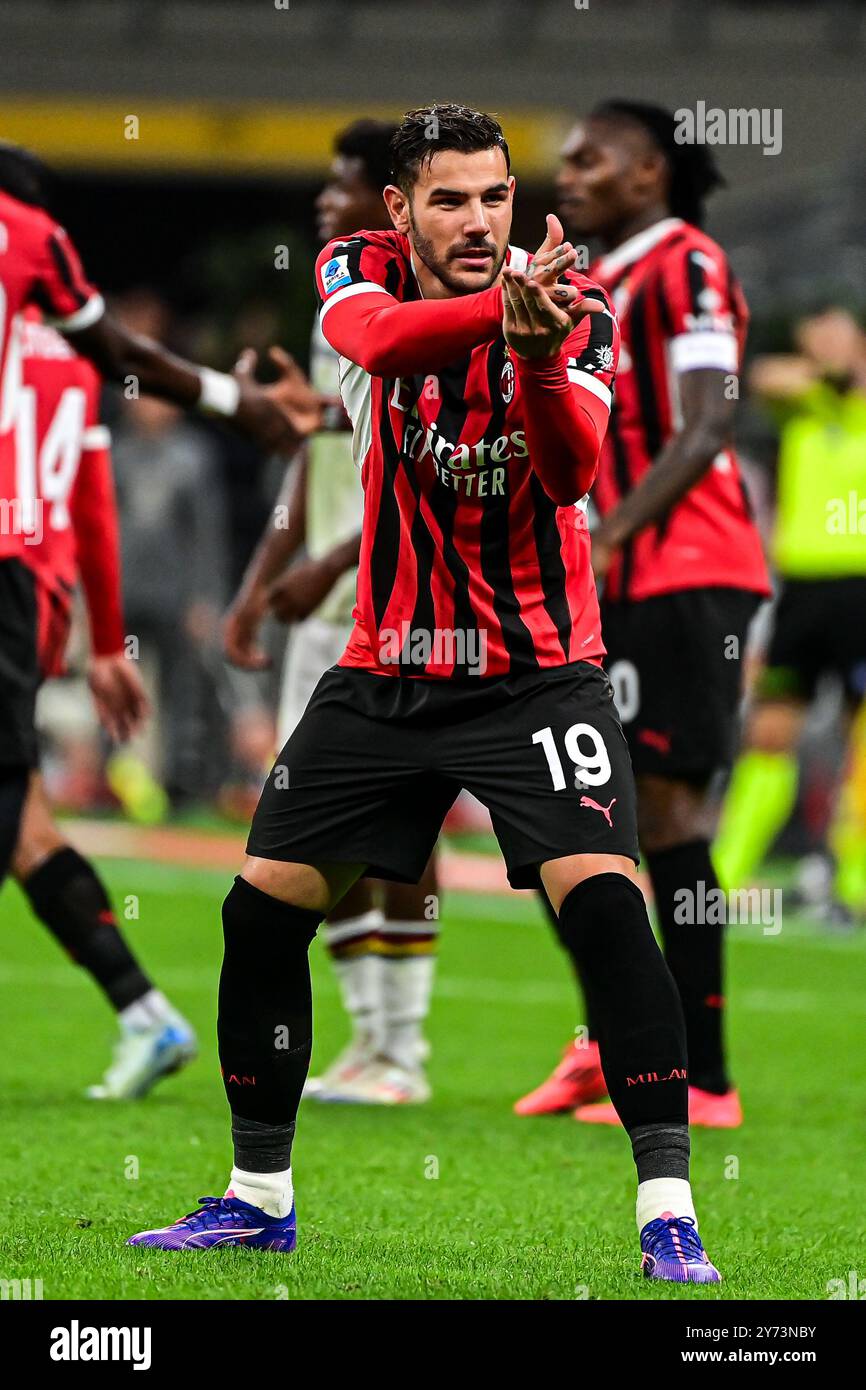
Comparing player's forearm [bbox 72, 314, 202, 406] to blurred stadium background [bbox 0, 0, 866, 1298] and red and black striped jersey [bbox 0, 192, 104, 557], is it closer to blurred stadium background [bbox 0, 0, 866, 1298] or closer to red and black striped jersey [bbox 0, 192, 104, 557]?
red and black striped jersey [bbox 0, 192, 104, 557]

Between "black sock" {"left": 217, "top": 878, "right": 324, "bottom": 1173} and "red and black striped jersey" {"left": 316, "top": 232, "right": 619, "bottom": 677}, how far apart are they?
19.3 inches

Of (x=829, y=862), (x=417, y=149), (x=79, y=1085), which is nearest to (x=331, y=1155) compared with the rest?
(x=79, y=1085)

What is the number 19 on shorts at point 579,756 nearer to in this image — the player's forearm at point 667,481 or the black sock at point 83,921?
the player's forearm at point 667,481

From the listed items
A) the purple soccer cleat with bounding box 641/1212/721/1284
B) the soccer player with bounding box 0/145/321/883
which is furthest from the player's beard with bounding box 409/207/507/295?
the purple soccer cleat with bounding box 641/1212/721/1284

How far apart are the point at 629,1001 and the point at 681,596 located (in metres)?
2.32

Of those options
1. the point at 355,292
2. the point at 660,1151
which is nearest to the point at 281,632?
the point at 355,292

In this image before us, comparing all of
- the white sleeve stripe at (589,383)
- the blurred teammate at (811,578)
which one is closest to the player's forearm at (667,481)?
the white sleeve stripe at (589,383)

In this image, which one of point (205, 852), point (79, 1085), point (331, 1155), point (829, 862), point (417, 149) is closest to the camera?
point (417, 149)

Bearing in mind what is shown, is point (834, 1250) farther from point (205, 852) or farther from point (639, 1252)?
point (205, 852)

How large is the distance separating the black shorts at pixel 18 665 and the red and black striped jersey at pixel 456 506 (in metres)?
1.36

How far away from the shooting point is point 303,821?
4.04 m

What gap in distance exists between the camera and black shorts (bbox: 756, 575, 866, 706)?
1088 cm

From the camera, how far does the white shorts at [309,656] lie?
21.4 ft
